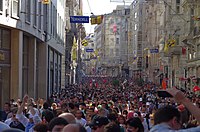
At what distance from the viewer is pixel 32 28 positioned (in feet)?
89.6

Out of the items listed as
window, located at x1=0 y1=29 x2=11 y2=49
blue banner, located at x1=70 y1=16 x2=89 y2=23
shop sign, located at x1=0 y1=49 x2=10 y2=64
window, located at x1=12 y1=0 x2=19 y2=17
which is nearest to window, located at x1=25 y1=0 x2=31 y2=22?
window, located at x1=12 y1=0 x2=19 y2=17

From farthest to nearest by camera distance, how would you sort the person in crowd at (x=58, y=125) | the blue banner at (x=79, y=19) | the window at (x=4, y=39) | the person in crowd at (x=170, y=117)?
1. the blue banner at (x=79, y=19)
2. the window at (x=4, y=39)
3. the person in crowd at (x=58, y=125)
4. the person in crowd at (x=170, y=117)

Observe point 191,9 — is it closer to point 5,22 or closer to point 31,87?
point 31,87

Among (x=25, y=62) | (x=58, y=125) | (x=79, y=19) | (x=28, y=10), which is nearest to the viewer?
(x=58, y=125)

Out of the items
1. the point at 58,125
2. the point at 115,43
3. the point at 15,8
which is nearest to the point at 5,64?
the point at 15,8

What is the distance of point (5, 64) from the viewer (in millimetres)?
23984

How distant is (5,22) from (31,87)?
737 centimetres

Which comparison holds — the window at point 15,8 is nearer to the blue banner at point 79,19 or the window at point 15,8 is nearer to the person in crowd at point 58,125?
the blue banner at point 79,19

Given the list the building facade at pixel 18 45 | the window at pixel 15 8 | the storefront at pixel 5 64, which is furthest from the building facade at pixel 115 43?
the window at pixel 15 8

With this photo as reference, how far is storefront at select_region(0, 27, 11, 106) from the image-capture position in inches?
931

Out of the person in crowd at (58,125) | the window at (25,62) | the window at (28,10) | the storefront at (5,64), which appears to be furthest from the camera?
the window at (25,62)

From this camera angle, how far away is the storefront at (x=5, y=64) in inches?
931

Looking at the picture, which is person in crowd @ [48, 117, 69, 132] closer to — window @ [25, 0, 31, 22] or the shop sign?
the shop sign

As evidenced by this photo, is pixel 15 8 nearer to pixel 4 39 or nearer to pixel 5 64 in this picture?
pixel 4 39
